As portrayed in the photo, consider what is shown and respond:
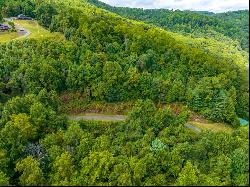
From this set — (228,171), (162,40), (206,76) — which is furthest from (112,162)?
(162,40)

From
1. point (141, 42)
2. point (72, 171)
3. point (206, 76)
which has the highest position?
point (141, 42)

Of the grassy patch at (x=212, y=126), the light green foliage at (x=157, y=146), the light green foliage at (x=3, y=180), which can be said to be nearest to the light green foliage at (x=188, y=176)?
the light green foliage at (x=157, y=146)

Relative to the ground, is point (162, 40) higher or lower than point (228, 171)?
higher

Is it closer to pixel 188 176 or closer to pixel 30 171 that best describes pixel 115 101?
pixel 30 171

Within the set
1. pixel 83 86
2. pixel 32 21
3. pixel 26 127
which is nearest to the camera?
pixel 26 127

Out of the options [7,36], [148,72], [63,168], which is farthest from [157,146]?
[7,36]

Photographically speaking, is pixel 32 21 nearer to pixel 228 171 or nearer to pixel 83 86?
pixel 83 86
